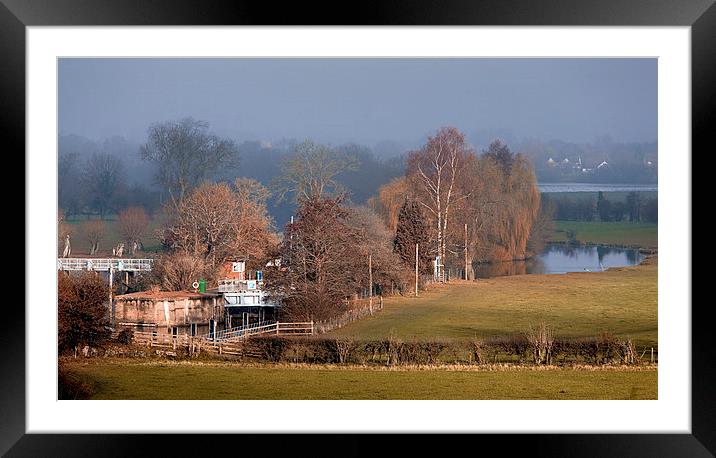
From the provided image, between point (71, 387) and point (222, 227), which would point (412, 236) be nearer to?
point (222, 227)

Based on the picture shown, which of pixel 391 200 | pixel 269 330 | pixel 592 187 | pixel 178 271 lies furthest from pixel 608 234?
pixel 178 271

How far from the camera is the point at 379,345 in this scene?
10969 millimetres

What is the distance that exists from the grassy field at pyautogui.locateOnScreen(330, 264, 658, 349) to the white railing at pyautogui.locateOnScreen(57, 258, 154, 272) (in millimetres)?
3020

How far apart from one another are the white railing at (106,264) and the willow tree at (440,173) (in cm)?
407

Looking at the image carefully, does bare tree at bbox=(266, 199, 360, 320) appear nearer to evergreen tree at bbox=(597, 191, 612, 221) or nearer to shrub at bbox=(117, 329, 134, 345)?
shrub at bbox=(117, 329, 134, 345)

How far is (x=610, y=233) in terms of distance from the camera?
13.4 metres

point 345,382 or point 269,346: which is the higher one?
point 269,346

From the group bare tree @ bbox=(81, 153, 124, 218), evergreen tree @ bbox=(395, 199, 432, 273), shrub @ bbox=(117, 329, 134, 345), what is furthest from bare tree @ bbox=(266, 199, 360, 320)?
bare tree @ bbox=(81, 153, 124, 218)

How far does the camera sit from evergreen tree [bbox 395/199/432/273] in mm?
12922
